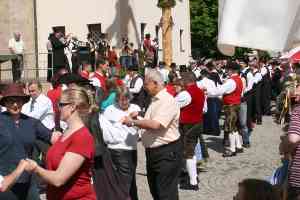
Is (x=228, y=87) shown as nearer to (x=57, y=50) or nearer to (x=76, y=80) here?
(x=76, y=80)

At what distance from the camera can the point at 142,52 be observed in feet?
88.1

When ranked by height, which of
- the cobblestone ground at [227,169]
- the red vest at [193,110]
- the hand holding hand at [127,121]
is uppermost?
the hand holding hand at [127,121]

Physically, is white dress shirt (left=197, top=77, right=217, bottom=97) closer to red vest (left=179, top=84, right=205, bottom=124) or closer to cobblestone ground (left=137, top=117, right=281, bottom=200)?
cobblestone ground (left=137, top=117, right=281, bottom=200)

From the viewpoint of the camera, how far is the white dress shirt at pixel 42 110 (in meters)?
8.97

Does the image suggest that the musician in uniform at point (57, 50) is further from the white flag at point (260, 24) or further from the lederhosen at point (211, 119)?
the white flag at point (260, 24)

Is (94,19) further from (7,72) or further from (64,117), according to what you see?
(64,117)

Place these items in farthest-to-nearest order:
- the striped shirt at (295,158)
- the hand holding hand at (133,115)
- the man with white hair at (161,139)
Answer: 1. the hand holding hand at (133,115)
2. the man with white hair at (161,139)
3. the striped shirt at (295,158)

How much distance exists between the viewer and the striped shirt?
4801 mm

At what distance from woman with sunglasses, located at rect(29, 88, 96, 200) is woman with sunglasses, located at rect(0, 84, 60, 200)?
1302 millimetres

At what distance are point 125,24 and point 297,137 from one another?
26782mm

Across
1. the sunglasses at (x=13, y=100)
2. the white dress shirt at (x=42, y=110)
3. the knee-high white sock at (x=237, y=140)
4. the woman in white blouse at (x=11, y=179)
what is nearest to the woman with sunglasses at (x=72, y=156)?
the woman in white blouse at (x=11, y=179)

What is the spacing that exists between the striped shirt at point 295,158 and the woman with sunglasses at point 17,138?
2.20 meters

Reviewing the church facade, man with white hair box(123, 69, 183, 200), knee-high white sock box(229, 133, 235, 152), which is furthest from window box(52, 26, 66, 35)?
man with white hair box(123, 69, 183, 200)

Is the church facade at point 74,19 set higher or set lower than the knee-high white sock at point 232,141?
higher
